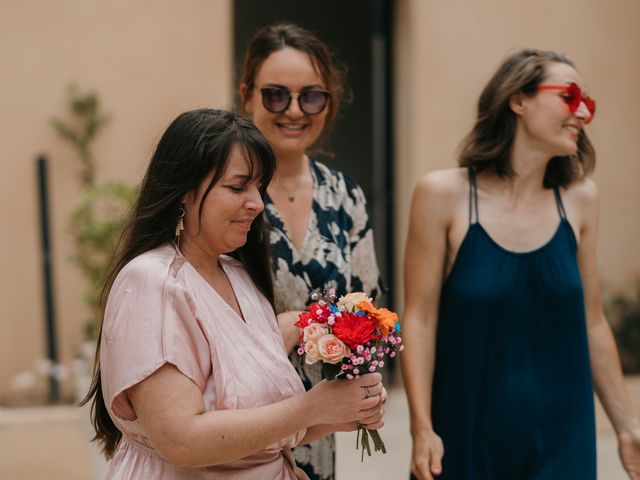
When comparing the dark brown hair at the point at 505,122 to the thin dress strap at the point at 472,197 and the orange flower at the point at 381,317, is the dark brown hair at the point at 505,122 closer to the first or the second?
the thin dress strap at the point at 472,197

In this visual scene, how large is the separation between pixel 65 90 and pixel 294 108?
461 centimetres

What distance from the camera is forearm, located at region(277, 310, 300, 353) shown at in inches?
106

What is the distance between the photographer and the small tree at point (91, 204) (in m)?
6.53

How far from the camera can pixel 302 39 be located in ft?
10.2

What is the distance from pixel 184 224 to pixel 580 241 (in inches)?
64.4

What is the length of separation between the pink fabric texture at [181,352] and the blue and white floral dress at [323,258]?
0.62 m

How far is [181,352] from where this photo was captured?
80.7 inches

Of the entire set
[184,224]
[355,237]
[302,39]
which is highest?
[302,39]

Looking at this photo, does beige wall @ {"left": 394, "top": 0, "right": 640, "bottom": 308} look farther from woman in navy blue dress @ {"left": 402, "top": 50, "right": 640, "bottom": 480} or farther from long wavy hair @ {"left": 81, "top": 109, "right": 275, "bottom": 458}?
long wavy hair @ {"left": 81, "top": 109, "right": 275, "bottom": 458}

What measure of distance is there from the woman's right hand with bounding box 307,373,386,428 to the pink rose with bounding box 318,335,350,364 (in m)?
0.07

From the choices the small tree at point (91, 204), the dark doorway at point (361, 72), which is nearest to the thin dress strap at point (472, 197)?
the small tree at point (91, 204)

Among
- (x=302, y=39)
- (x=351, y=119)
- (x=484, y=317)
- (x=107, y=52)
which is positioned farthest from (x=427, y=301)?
(x=107, y=52)

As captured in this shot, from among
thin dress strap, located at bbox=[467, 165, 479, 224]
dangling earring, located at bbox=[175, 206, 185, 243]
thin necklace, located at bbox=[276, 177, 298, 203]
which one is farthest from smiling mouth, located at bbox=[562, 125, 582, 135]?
dangling earring, located at bbox=[175, 206, 185, 243]

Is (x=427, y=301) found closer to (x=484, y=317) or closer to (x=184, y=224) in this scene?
(x=484, y=317)
